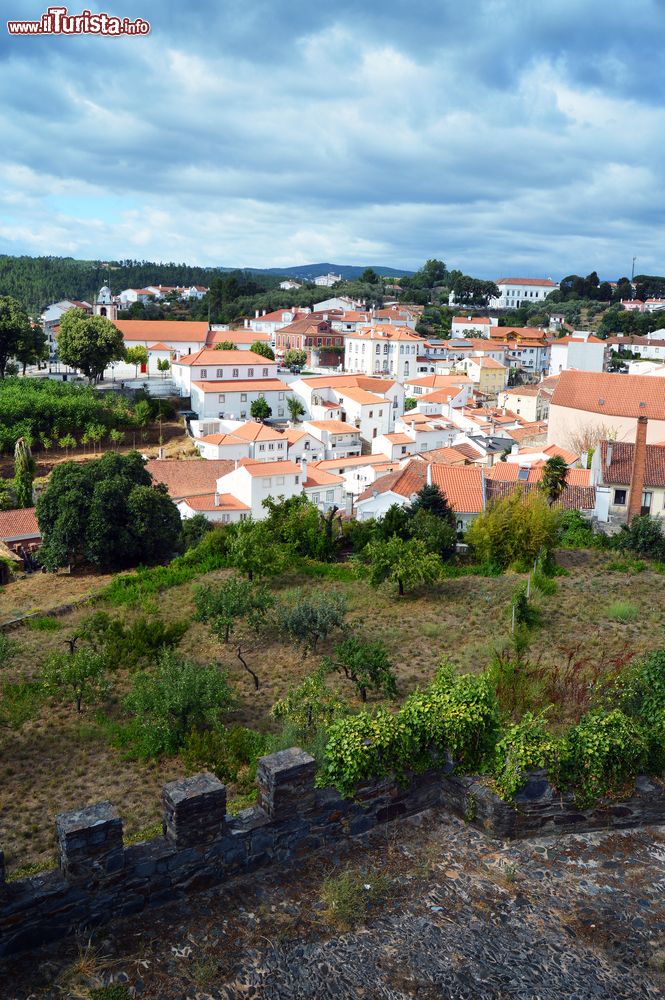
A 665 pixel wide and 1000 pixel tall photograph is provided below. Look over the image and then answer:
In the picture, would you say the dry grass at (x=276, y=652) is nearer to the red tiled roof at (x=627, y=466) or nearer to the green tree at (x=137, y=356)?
the red tiled roof at (x=627, y=466)

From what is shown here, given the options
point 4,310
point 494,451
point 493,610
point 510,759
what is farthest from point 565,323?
point 510,759

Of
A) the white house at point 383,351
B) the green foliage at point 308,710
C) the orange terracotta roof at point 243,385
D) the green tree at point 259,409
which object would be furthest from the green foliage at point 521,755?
the white house at point 383,351

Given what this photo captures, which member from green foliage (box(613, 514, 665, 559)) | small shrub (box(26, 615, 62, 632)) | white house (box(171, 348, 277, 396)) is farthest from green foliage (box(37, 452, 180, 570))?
white house (box(171, 348, 277, 396))

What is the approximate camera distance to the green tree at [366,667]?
11.0 m

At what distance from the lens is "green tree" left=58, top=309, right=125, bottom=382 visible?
49.9m

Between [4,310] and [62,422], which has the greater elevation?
[4,310]

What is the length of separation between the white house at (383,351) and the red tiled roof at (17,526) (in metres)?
44.7

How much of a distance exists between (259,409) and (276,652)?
40.4 metres

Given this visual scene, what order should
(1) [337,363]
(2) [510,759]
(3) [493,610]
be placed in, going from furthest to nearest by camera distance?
(1) [337,363] < (3) [493,610] < (2) [510,759]

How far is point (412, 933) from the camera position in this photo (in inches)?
210

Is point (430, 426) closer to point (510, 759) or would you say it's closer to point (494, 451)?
point (494, 451)

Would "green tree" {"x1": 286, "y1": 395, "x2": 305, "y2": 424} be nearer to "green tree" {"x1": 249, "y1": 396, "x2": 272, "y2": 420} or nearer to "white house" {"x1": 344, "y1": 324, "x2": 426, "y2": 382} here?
"green tree" {"x1": 249, "y1": 396, "x2": 272, "y2": 420}

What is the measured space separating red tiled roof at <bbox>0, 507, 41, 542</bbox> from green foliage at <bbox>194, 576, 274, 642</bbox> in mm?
18103

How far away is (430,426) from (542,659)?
3963cm
